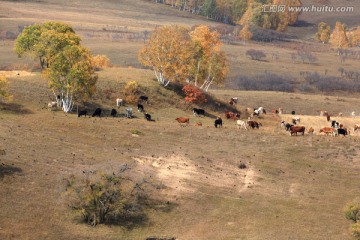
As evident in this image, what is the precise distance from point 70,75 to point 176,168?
21.1 metres

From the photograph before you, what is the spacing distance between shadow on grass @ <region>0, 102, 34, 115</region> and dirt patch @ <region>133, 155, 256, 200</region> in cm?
1650

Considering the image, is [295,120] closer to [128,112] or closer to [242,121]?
[242,121]

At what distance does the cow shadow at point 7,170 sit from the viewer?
46.6 m

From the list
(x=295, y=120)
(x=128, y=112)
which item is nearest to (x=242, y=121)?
(x=295, y=120)

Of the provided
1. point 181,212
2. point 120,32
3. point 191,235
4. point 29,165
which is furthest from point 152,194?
point 120,32

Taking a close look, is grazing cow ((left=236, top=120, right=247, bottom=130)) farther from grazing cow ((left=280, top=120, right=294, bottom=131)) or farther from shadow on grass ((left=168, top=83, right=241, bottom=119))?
shadow on grass ((left=168, top=83, right=241, bottom=119))

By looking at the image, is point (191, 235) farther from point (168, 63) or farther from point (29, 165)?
point (168, 63)

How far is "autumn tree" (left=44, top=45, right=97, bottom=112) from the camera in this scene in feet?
220

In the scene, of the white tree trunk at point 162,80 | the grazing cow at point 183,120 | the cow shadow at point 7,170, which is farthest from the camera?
the white tree trunk at point 162,80

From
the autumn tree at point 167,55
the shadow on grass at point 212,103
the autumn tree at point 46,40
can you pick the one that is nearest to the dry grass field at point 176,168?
the shadow on grass at point 212,103

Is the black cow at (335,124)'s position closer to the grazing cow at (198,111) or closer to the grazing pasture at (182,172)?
the grazing pasture at (182,172)

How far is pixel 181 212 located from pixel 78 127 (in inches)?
787

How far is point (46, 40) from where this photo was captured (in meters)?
73.8

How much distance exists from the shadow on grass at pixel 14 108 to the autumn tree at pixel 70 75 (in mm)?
4666
